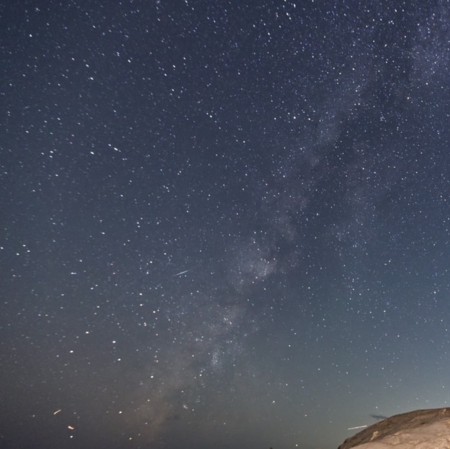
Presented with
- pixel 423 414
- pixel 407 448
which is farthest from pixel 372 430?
pixel 407 448

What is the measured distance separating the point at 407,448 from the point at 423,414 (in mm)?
2558

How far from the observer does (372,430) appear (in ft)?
26.5

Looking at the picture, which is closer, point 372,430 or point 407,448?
point 407,448

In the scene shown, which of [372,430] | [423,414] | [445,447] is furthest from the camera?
[372,430]

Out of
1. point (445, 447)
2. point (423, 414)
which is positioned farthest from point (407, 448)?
point (423, 414)

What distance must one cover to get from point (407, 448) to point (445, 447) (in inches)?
20.2

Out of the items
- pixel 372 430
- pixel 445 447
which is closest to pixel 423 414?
pixel 372 430

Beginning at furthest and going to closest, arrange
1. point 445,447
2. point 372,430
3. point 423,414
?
point 372,430, point 423,414, point 445,447

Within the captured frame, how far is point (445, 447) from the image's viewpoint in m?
5.27

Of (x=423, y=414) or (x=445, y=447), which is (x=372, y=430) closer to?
(x=423, y=414)

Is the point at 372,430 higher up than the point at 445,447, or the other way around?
the point at 372,430

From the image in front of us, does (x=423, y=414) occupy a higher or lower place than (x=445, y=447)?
higher

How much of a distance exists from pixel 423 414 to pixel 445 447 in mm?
2450

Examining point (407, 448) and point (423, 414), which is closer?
point (407, 448)
